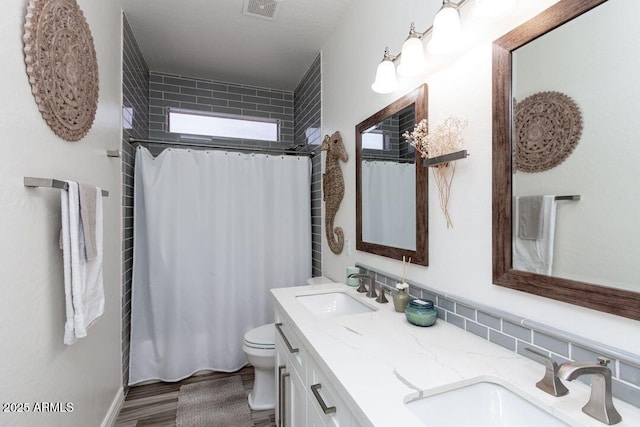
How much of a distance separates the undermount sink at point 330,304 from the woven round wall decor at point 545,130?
1058 millimetres

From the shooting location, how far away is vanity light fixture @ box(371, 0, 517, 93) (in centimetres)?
94

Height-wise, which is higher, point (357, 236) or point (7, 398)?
point (357, 236)

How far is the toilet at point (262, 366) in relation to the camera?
6.30ft

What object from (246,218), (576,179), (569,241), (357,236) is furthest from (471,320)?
(246,218)

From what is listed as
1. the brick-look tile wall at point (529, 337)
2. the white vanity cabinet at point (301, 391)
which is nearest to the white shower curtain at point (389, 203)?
the brick-look tile wall at point (529, 337)

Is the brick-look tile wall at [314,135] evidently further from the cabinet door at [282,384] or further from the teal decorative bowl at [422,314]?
the teal decorative bowl at [422,314]

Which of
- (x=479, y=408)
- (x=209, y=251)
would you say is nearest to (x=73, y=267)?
(x=209, y=251)

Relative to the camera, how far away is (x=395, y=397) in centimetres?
73

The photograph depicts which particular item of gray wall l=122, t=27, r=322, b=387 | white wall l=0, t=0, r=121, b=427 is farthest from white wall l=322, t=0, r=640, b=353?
white wall l=0, t=0, r=121, b=427

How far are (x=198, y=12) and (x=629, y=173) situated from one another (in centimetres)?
242

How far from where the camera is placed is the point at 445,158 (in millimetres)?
1160

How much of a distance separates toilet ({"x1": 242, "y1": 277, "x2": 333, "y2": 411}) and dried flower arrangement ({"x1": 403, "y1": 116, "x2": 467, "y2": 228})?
1.39m

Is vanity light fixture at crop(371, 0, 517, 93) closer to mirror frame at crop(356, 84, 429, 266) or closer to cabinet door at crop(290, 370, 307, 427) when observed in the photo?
mirror frame at crop(356, 84, 429, 266)

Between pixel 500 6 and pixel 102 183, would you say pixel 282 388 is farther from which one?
pixel 500 6
